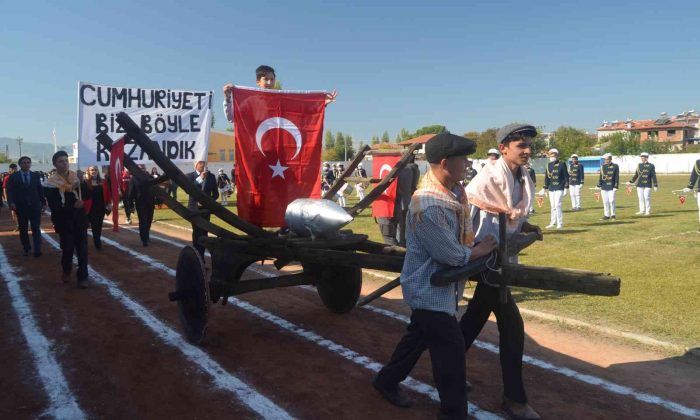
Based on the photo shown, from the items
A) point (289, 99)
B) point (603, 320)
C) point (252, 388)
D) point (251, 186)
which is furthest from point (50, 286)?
point (603, 320)

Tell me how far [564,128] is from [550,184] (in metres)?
87.8

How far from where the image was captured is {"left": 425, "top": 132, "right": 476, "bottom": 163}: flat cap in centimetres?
294

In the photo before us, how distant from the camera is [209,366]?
4430 mm

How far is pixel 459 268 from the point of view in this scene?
117 inches

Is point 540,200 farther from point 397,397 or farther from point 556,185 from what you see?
point 397,397

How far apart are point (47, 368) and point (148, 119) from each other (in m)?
3.52

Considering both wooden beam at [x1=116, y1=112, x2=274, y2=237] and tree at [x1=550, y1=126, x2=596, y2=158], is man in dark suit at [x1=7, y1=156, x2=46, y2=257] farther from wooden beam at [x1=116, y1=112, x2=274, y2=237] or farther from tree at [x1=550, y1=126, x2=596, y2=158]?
tree at [x1=550, y1=126, x2=596, y2=158]

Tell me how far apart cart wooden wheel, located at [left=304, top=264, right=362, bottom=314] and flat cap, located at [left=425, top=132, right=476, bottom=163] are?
2725 mm

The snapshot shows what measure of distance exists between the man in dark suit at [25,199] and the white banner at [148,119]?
17.4ft

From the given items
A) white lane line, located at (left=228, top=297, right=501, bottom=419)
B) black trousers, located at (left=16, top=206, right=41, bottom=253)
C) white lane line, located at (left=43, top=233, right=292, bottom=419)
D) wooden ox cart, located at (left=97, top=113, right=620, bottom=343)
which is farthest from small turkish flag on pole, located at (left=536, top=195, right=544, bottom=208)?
white lane line, located at (left=43, top=233, right=292, bottom=419)

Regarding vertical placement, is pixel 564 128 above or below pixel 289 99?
above

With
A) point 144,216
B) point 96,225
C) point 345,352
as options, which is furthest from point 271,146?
point 96,225

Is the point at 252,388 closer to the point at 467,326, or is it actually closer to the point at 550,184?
the point at 467,326

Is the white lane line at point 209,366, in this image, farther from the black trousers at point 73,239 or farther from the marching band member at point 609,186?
the marching band member at point 609,186
